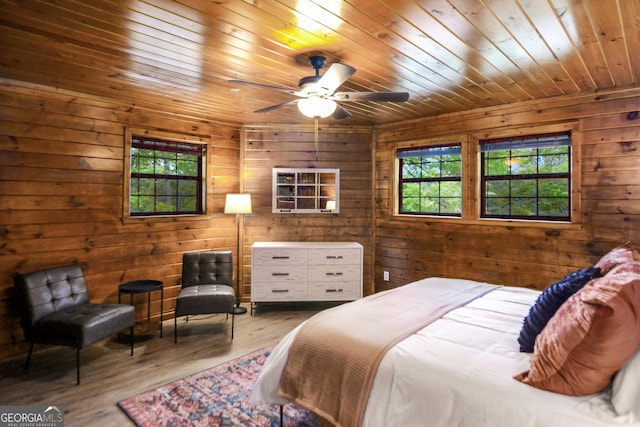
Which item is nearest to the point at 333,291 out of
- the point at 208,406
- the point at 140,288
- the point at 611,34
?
the point at 140,288

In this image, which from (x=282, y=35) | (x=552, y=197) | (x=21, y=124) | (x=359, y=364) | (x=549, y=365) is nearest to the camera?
(x=549, y=365)

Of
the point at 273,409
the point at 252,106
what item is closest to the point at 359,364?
the point at 273,409

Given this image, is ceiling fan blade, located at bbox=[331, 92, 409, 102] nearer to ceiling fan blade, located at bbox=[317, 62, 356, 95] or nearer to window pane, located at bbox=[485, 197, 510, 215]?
ceiling fan blade, located at bbox=[317, 62, 356, 95]

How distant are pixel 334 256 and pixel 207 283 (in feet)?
5.14

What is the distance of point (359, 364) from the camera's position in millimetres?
1694

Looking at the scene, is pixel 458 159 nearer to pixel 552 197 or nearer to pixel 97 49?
pixel 552 197

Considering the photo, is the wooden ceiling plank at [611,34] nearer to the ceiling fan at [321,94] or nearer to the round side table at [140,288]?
the ceiling fan at [321,94]

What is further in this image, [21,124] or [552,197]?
[552,197]

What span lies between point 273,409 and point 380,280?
286 centimetres

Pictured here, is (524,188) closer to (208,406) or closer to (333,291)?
(333,291)

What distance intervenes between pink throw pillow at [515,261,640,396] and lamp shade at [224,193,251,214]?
364 centimetres

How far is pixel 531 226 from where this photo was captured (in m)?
3.78

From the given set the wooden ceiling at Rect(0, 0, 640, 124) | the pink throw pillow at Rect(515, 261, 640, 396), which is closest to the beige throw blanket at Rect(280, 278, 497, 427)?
the pink throw pillow at Rect(515, 261, 640, 396)

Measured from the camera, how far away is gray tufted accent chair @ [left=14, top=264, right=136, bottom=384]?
2.80 m
